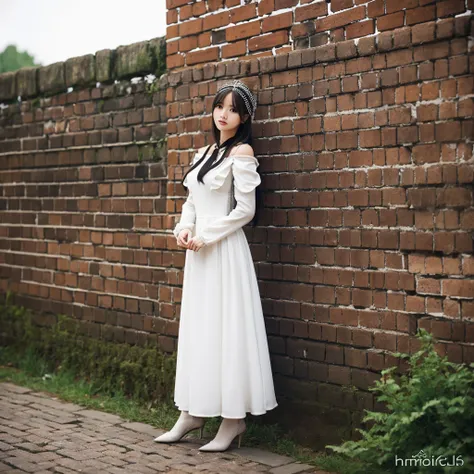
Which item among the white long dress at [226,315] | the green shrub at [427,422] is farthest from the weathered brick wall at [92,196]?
the green shrub at [427,422]

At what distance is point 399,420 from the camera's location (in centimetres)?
391

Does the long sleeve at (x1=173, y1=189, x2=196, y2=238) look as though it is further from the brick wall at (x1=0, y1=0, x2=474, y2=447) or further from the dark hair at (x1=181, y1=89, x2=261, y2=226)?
A: the brick wall at (x1=0, y1=0, x2=474, y2=447)

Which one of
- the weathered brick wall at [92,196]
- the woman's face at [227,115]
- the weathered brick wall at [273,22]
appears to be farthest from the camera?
the weathered brick wall at [92,196]

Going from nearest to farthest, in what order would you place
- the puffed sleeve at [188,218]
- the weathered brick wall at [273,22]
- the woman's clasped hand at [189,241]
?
the weathered brick wall at [273,22], the woman's clasped hand at [189,241], the puffed sleeve at [188,218]

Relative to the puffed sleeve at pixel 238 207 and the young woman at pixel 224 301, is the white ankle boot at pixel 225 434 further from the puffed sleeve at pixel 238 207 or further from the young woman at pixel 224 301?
the puffed sleeve at pixel 238 207

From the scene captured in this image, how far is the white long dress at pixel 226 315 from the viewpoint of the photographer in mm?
4754

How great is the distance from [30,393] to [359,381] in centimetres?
303

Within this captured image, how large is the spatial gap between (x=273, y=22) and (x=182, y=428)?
266 cm

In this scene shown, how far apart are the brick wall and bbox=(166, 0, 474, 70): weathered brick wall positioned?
2 cm

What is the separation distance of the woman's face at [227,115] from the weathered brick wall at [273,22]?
0.48 m

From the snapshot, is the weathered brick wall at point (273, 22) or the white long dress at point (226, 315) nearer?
the weathered brick wall at point (273, 22)

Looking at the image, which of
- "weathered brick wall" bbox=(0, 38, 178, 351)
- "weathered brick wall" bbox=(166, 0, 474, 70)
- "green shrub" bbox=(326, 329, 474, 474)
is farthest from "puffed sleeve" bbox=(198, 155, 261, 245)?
"green shrub" bbox=(326, 329, 474, 474)

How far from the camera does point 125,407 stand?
5.86 metres

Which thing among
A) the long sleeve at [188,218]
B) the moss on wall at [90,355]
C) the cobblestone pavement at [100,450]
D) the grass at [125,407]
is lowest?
the cobblestone pavement at [100,450]
